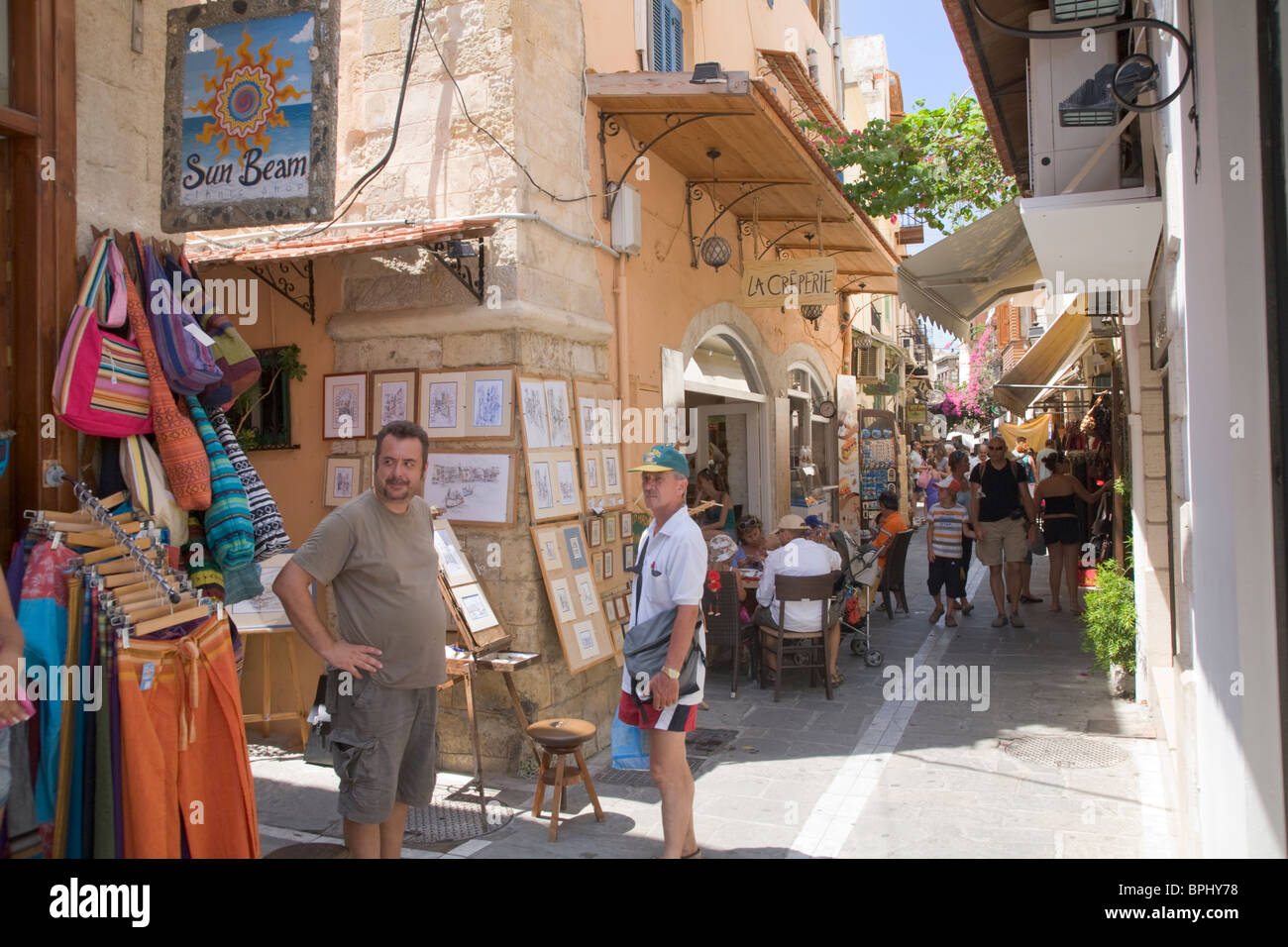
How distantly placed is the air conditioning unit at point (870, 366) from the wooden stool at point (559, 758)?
15.1 metres

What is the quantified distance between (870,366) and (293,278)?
47.8 ft

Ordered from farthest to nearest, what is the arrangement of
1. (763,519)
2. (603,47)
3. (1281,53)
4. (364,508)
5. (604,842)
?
(763,519) < (603,47) < (604,842) < (364,508) < (1281,53)

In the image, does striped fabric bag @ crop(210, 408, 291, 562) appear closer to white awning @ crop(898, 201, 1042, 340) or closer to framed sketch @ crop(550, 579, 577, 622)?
framed sketch @ crop(550, 579, 577, 622)

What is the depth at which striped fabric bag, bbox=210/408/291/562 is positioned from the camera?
3.90 meters

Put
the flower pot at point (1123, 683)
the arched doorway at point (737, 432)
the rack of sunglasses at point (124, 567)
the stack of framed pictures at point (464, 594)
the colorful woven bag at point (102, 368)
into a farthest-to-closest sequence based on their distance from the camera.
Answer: the arched doorway at point (737, 432) → the flower pot at point (1123, 683) → the stack of framed pictures at point (464, 594) → the colorful woven bag at point (102, 368) → the rack of sunglasses at point (124, 567)

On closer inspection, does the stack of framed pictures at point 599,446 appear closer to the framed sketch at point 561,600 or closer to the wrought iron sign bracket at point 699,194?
the framed sketch at point 561,600

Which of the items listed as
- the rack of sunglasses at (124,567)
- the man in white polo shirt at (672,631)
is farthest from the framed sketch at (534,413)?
the rack of sunglasses at (124,567)

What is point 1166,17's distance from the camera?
313 centimetres

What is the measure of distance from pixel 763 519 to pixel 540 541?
19.2ft

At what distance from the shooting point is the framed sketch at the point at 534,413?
20.3 ft

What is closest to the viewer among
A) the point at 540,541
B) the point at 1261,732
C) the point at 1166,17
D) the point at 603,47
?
the point at 1261,732

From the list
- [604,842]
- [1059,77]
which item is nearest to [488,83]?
[1059,77]

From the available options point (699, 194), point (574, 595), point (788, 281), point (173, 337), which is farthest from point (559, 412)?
point (788, 281)

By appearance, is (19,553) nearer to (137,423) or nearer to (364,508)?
(137,423)
